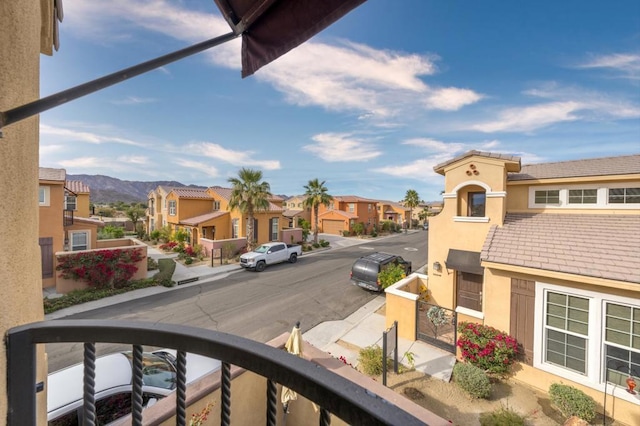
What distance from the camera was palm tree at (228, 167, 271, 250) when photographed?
21.4m

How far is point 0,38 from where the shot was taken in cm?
138

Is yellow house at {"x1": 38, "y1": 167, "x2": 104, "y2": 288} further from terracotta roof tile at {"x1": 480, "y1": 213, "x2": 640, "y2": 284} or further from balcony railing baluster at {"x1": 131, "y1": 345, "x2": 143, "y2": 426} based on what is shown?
terracotta roof tile at {"x1": 480, "y1": 213, "x2": 640, "y2": 284}

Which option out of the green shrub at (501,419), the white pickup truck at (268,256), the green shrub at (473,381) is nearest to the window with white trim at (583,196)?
the green shrub at (473,381)

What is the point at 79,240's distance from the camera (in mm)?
16266

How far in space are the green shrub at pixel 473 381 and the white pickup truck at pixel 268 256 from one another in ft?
45.5

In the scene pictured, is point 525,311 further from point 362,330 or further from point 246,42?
point 246,42

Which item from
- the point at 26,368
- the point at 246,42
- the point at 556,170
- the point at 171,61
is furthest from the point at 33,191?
the point at 556,170

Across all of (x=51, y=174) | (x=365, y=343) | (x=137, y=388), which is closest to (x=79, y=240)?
(x=51, y=174)

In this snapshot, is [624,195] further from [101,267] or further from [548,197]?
[101,267]

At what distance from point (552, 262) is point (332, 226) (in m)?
34.5

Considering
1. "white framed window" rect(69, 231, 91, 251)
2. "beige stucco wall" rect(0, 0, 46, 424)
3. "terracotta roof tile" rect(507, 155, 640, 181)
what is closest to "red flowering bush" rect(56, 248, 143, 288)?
"white framed window" rect(69, 231, 91, 251)

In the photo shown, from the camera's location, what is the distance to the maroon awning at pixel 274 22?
5.77ft

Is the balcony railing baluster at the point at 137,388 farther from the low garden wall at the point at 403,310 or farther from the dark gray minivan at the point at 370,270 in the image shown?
the dark gray minivan at the point at 370,270

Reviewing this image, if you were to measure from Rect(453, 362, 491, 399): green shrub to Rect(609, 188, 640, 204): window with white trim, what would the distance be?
721 centimetres
